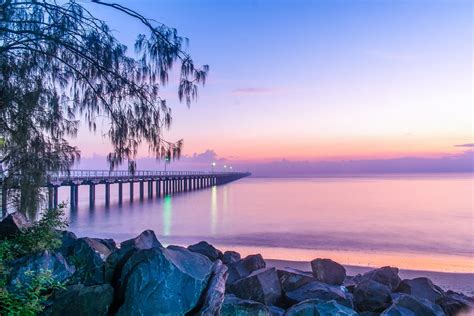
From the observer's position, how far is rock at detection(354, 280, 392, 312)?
22.0 feet

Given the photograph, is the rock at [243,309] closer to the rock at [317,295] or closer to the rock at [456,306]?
the rock at [317,295]

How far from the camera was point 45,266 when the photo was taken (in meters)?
5.21

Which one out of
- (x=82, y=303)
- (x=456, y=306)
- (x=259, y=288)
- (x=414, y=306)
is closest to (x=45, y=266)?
(x=82, y=303)

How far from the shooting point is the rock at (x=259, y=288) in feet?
21.0

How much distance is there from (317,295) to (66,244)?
14.5 feet

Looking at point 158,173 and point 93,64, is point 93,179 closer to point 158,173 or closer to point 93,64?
point 158,173

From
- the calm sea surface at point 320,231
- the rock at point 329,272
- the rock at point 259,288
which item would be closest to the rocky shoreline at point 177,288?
the rock at point 259,288

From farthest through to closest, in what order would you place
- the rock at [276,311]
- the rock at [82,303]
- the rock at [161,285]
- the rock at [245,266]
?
the rock at [245,266]
the rock at [276,311]
the rock at [82,303]
the rock at [161,285]

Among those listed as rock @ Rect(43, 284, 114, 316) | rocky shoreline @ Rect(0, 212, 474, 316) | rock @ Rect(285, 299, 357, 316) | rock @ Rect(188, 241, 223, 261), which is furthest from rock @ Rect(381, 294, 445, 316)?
rock @ Rect(188, 241, 223, 261)

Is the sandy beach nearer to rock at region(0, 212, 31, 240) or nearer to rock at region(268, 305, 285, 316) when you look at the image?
rock at region(268, 305, 285, 316)

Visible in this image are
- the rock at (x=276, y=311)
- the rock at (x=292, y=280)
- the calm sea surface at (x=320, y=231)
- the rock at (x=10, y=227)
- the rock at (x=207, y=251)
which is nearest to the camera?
the rock at (x=276, y=311)

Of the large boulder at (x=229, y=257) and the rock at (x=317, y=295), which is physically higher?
the rock at (x=317, y=295)

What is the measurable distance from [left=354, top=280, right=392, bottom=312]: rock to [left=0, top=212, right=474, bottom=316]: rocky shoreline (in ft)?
0.05

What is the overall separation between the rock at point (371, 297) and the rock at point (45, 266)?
4.73m
